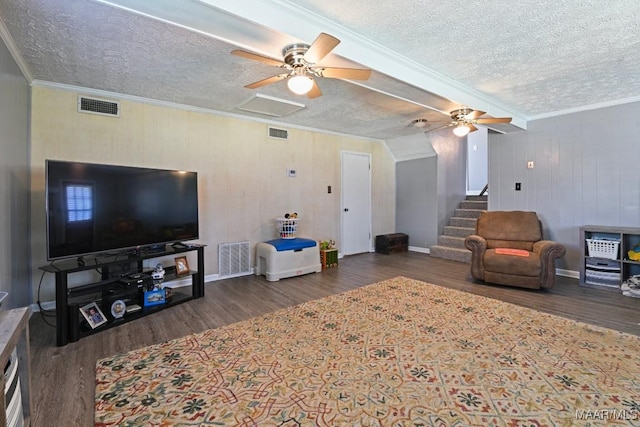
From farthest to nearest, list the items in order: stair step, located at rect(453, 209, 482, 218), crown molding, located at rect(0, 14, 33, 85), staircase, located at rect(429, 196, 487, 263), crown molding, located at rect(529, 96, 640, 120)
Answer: stair step, located at rect(453, 209, 482, 218)
staircase, located at rect(429, 196, 487, 263)
crown molding, located at rect(529, 96, 640, 120)
crown molding, located at rect(0, 14, 33, 85)

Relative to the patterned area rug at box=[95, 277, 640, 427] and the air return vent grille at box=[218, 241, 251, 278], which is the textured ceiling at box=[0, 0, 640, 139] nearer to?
the air return vent grille at box=[218, 241, 251, 278]

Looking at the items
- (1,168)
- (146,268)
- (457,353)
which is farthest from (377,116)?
(1,168)

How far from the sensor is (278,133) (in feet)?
15.8

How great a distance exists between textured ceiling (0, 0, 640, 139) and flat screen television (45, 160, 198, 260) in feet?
3.24

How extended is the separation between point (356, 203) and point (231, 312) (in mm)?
3683

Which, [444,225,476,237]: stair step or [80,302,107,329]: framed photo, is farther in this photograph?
[444,225,476,237]: stair step

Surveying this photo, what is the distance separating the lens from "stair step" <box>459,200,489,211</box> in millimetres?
6277

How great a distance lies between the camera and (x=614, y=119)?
3939 mm

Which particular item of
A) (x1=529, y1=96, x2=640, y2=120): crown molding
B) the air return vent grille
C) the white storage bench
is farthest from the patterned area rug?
(x1=529, y1=96, x2=640, y2=120): crown molding

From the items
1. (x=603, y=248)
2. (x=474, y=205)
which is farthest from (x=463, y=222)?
(x=603, y=248)

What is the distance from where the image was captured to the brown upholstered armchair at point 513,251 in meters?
3.59

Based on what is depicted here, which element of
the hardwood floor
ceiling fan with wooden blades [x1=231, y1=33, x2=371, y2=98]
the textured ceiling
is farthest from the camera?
ceiling fan with wooden blades [x1=231, y1=33, x2=371, y2=98]

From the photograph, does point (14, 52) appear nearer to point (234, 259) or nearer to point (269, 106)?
point (269, 106)

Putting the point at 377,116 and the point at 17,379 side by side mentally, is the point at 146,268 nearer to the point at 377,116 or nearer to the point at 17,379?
the point at 17,379
